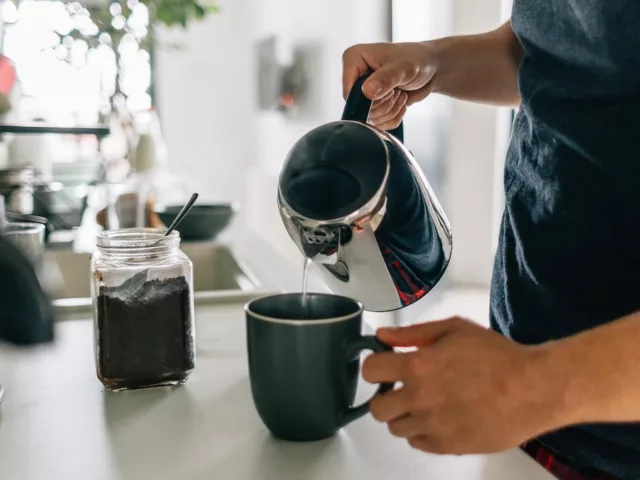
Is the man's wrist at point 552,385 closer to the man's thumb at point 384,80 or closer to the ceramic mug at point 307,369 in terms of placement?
the ceramic mug at point 307,369

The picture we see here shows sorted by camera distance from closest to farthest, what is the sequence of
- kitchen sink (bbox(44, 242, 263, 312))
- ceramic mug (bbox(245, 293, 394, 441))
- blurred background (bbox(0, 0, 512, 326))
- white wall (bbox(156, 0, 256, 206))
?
1. ceramic mug (bbox(245, 293, 394, 441))
2. kitchen sink (bbox(44, 242, 263, 312))
3. blurred background (bbox(0, 0, 512, 326))
4. white wall (bbox(156, 0, 256, 206))

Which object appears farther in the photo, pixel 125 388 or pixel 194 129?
pixel 194 129

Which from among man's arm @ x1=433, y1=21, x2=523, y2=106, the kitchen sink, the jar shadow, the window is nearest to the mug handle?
the jar shadow

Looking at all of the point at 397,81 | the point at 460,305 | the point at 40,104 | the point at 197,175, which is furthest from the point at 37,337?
the point at 40,104

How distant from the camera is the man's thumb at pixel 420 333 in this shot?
1.39 feet

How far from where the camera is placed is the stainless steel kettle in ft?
1.70

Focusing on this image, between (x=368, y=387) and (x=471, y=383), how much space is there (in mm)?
256

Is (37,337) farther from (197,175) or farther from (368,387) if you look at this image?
(197,175)

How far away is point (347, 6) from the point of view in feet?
5.40

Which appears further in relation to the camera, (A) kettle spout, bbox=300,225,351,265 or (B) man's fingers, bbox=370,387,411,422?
(A) kettle spout, bbox=300,225,351,265

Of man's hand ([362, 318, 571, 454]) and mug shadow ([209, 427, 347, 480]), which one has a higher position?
man's hand ([362, 318, 571, 454])

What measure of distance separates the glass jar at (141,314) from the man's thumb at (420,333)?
24 centimetres

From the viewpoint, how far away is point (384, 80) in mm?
643

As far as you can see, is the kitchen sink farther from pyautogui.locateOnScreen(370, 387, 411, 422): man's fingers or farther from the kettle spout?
pyautogui.locateOnScreen(370, 387, 411, 422): man's fingers
